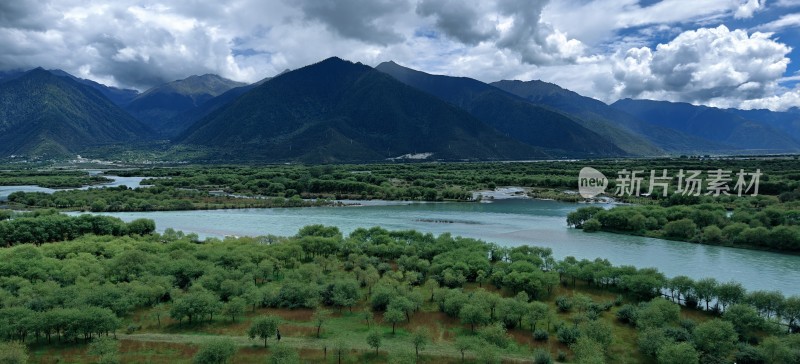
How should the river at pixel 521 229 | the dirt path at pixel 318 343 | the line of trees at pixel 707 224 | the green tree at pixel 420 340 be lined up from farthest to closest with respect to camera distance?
the line of trees at pixel 707 224
the river at pixel 521 229
the dirt path at pixel 318 343
the green tree at pixel 420 340

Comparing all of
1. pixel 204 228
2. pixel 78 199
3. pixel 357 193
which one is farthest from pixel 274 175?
pixel 204 228

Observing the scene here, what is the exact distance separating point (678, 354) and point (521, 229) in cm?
5205

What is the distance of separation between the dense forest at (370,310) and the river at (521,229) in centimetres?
1357

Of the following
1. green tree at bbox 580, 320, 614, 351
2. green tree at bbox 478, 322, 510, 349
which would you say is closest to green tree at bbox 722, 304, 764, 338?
green tree at bbox 580, 320, 614, 351

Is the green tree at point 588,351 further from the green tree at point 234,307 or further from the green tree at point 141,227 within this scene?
the green tree at point 141,227

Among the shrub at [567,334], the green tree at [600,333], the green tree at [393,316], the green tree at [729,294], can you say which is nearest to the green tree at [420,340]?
the green tree at [393,316]

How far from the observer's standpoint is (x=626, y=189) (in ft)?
385

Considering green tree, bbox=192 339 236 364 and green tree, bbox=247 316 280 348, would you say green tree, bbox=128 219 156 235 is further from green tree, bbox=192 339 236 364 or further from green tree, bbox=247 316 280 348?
green tree, bbox=192 339 236 364

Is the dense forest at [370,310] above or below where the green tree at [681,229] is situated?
below

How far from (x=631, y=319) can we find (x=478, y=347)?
50.7ft

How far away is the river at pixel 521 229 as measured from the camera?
56125mm

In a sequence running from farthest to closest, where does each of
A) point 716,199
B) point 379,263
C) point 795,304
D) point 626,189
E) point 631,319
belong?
point 626,189
point 716,199
point 379,263
point 631,319
point 795,304

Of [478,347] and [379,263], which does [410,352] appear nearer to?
[478,347]

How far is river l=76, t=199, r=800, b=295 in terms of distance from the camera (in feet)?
184
